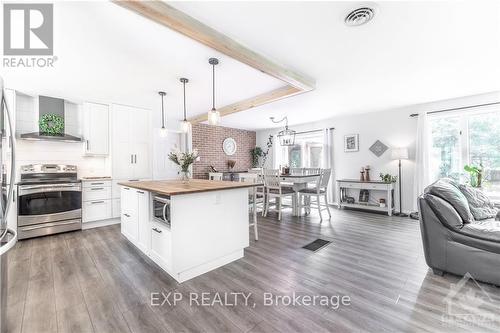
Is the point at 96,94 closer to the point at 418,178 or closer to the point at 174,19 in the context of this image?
the point at 174,19

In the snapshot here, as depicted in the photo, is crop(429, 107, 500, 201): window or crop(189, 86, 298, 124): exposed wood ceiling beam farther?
crop(429, 107, 500, 201): window

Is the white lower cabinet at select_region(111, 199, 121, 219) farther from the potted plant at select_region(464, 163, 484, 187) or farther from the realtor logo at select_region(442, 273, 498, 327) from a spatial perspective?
the potted plant at select_region(464, 163, 484, 187)

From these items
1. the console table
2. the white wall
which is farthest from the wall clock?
the console table

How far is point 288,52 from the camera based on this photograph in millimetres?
2447

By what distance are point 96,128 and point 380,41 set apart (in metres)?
4.75

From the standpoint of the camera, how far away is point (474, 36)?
213 centimetres

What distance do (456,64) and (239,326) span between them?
378 centimetres

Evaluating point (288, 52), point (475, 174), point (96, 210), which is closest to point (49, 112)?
point (96, 210)

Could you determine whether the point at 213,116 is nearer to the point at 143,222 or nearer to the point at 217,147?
the point at 143,222

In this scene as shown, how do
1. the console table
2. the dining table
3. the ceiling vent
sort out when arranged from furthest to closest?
→ the console table
the dining table
the ceiling vent

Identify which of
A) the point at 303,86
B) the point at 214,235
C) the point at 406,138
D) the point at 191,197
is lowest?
the point at 214,235

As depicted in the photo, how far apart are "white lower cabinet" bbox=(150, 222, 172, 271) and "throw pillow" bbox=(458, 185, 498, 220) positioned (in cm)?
330

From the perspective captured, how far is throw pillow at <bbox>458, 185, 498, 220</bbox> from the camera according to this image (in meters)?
2.45

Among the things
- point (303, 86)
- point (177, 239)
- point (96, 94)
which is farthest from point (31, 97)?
point (303, 86)
